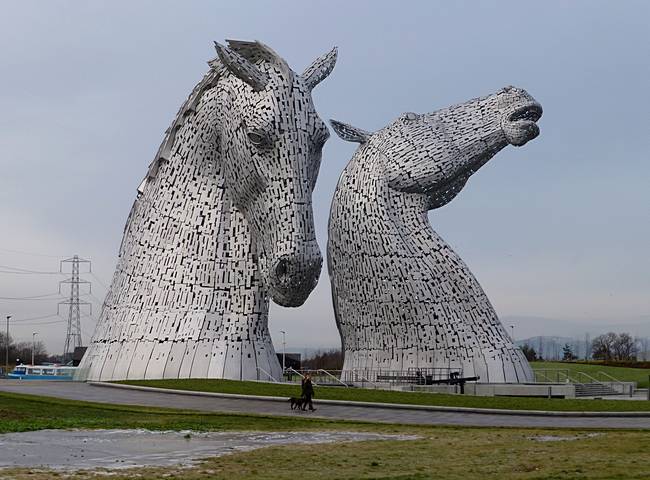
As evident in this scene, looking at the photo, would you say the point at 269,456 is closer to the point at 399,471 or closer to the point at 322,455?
the point at 322,455

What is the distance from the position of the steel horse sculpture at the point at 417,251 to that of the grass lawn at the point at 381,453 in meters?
14.5

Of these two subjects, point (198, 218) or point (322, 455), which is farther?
point (198, 218)

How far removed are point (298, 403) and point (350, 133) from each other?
58.4 feet

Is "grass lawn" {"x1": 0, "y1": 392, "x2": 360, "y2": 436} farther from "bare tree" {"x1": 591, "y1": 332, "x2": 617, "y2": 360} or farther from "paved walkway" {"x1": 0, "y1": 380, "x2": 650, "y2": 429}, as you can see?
"bare tree" {"x1": 591, "y1": 332, "x2": 617, "y2": 360}

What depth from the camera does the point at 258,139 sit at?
1777 centimetres

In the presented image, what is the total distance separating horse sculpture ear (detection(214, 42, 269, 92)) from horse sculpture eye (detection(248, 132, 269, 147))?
1.11 m

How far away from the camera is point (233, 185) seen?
1945 centimetres

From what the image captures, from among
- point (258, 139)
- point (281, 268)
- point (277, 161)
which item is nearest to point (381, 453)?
point (281, 268)

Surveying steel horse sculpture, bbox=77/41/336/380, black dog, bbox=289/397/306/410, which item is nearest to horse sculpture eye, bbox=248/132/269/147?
steel horse sculpture, bbox=77/41/336/380

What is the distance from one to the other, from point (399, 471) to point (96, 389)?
12736mm

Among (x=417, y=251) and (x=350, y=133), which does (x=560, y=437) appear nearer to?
(x=417, y=251)

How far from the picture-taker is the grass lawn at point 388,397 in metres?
19.1

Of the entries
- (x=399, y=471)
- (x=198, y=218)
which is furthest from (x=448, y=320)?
(x=399, y=471)

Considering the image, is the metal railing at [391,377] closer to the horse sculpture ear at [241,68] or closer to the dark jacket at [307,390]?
the dark jacket at [307,390]
